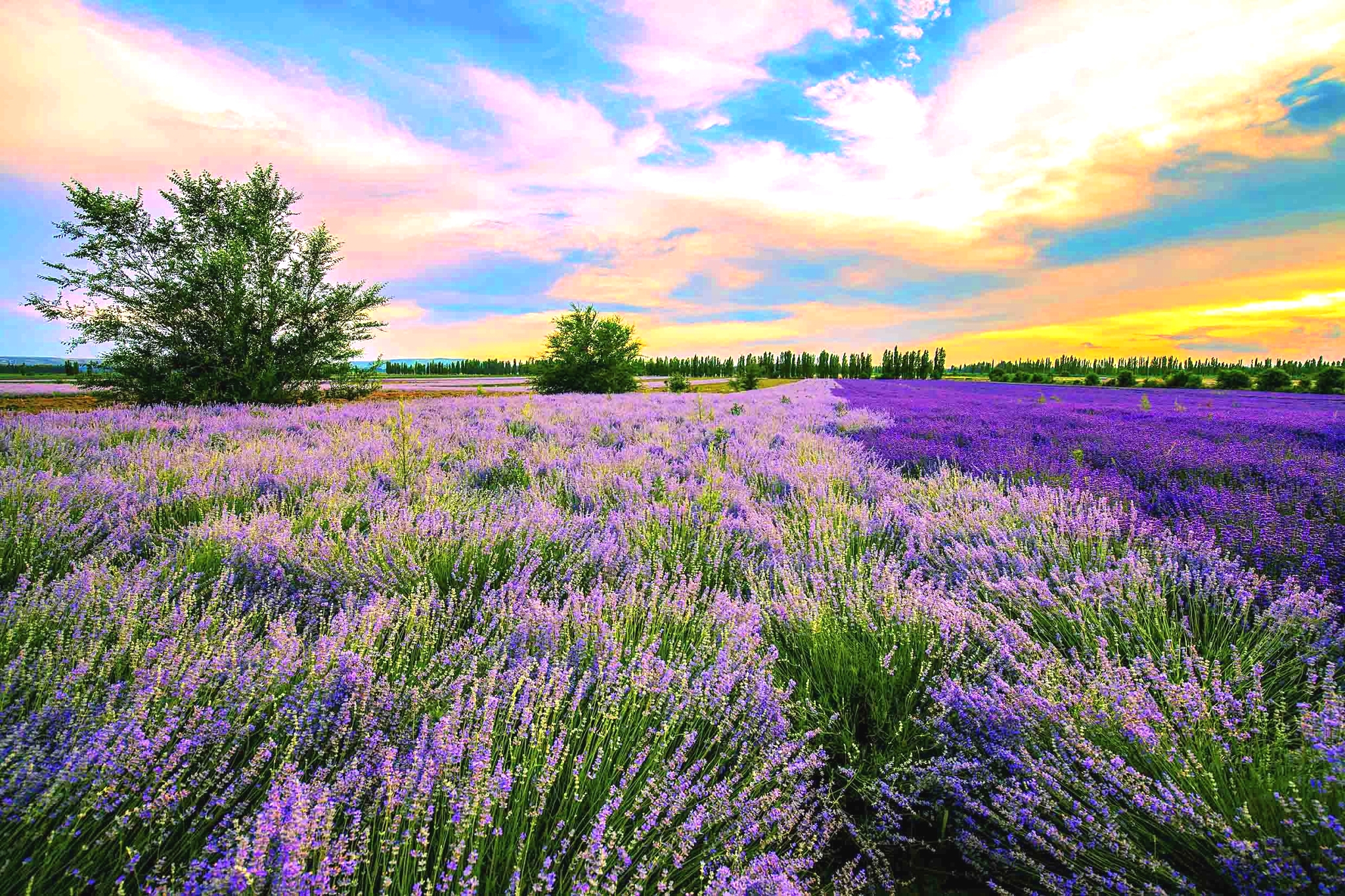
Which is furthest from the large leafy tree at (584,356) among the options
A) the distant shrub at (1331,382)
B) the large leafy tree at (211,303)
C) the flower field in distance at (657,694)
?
the distant shrub at (1331,382)

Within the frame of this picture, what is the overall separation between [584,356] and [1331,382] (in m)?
33.4

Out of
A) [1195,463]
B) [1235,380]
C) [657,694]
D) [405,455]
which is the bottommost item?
[657,694]

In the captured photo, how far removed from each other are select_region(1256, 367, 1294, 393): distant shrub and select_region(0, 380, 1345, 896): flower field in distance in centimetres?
3521

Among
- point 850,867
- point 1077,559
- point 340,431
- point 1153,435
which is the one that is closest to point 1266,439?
point 1153,435

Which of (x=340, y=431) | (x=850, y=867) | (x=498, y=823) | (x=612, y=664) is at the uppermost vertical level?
(x=340, y=431)

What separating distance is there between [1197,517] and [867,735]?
2825 millimetres

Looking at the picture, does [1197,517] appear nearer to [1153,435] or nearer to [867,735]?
[867,735]

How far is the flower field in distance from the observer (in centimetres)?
106

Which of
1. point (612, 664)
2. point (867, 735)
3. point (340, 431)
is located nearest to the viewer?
point (612, 664)

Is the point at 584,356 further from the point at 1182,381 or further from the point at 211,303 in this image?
the point at 1182,381

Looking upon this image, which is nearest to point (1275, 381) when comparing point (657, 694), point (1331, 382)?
point (1331, 382)

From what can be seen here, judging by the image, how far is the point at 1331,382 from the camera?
76.8 feet

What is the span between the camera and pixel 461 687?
1414mm

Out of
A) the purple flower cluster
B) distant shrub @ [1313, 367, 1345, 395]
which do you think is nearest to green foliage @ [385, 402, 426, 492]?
the purple flower cluster
